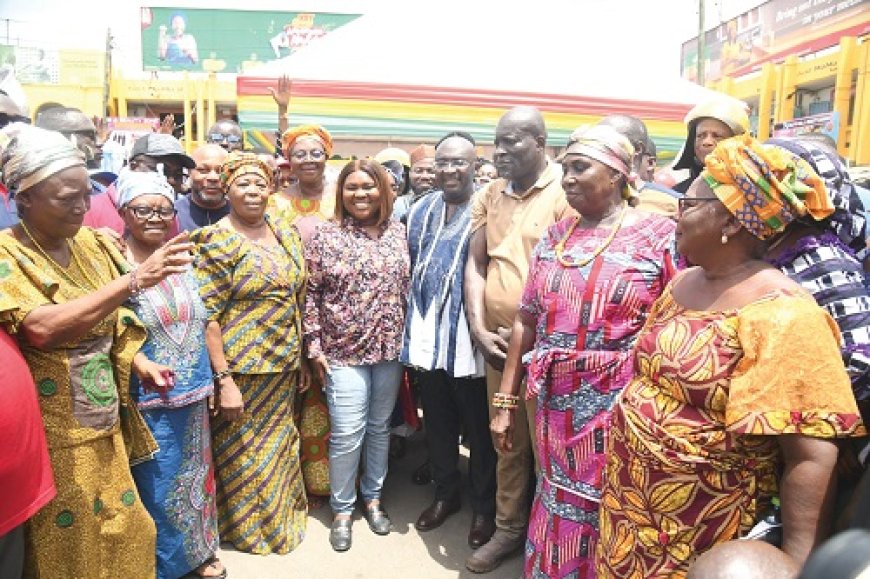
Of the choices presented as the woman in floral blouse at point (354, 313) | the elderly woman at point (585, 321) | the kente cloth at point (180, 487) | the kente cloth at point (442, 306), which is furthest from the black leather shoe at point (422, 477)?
the elderly woman at point (585, 321)

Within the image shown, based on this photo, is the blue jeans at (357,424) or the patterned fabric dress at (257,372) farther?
the blue jeans at (357,424)

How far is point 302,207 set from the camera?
430cm

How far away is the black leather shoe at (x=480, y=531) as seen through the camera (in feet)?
11.1

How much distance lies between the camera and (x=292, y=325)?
3.30 metres

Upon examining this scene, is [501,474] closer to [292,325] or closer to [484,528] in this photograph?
[484,528]

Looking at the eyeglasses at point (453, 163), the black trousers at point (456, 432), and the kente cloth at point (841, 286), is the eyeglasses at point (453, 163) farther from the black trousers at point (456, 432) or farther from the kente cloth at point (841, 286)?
the kente cloth at point (841, 286)

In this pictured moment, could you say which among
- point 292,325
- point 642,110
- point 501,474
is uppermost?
point 642,110

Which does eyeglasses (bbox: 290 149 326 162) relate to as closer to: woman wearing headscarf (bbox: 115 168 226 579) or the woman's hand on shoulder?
woman wearing headscarf (bbox: 115 168 226 579)

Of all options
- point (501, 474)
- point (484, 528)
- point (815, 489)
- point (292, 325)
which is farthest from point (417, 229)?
point (815, 489)

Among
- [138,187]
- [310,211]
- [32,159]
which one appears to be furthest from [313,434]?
[32,159]

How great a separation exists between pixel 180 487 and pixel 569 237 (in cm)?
203

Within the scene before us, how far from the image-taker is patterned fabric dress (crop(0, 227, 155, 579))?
212 cm

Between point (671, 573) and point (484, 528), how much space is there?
179 centimetres

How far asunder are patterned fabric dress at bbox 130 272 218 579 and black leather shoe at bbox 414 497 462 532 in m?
1.17
